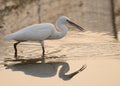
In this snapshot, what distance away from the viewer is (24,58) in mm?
9336

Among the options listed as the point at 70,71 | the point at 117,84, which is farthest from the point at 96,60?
the point at 117,84

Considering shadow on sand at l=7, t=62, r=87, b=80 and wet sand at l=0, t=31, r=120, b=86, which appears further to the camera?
shadow on sand at l=7, t=62, r=87, b=80

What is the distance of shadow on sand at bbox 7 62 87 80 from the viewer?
8.17m

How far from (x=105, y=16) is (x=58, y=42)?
8.39ft

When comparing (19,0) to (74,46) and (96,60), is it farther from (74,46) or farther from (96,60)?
(96,60)

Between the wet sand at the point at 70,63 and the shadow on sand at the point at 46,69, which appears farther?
the shadow on sand at the point at 46,69

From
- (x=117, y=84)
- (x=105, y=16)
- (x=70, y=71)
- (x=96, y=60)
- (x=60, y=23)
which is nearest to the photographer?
(x=117, y=84)

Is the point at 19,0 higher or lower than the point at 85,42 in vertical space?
higher

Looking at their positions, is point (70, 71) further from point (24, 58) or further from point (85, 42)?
point (85, 42)

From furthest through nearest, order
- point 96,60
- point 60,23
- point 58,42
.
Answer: point 58,42, point 60,23, point 96,60

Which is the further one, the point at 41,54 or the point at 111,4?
the point at 111,4

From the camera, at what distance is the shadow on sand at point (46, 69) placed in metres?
8.17

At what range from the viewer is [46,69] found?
8.52 meters

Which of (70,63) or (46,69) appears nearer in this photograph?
(46,69)
